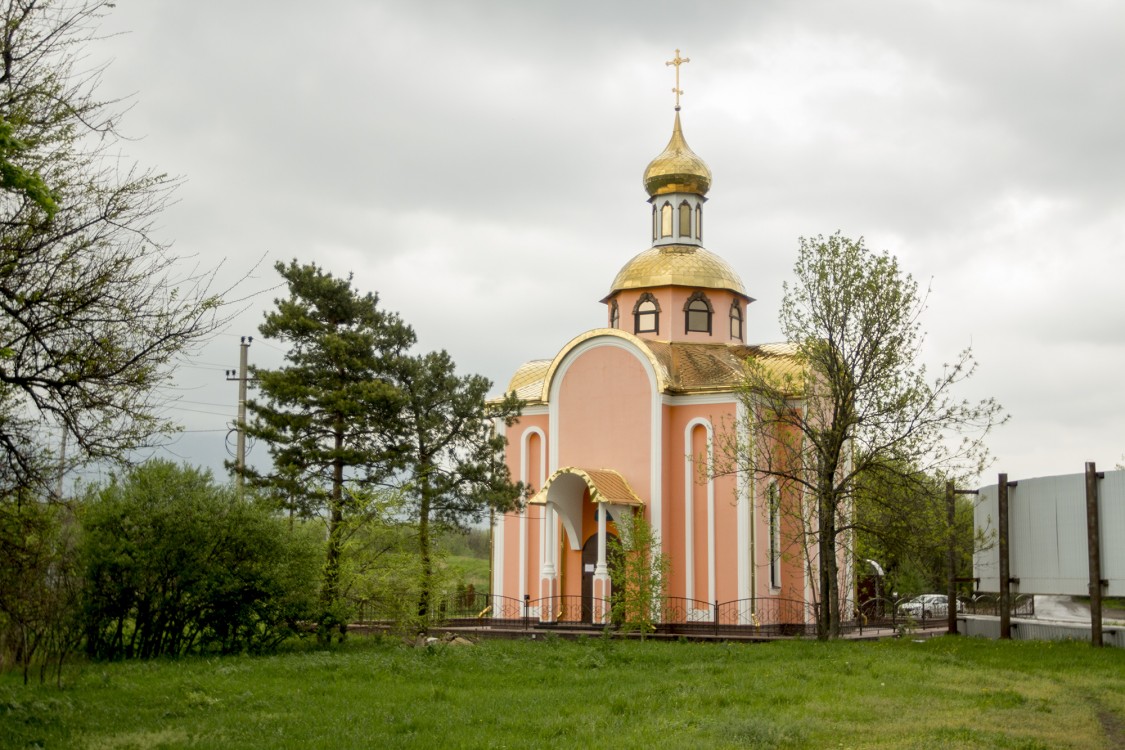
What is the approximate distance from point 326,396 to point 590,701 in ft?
33.5

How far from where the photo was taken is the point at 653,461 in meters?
25.1

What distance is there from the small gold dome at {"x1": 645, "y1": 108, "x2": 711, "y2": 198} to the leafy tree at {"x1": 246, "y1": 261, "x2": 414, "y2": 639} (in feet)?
36.0

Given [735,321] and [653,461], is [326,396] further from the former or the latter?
[735,321]

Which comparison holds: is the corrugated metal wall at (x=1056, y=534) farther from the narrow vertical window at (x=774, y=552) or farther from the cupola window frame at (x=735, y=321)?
the cupola window frame at (x=735, y=321)

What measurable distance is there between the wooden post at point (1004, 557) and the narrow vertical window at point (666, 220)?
1373 cm

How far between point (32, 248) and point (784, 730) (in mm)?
7237

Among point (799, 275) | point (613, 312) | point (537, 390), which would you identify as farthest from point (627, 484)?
point (799, 275)

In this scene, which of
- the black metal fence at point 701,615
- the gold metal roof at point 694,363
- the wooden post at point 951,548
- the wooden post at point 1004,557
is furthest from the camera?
the gold metal roof at point 694,363

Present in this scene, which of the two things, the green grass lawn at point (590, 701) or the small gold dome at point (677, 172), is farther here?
the small gold dome at point (677, 172)

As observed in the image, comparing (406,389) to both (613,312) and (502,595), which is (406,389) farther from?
(613,312)

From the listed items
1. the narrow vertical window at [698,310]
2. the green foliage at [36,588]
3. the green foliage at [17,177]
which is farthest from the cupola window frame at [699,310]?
the green foliage at [17,177]

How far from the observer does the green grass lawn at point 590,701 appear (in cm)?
916

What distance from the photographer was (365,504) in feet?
59.3

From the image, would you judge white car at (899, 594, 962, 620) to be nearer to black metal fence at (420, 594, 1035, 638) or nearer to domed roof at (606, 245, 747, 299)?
black metal fence at (420, 594, 1035, 638)
